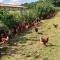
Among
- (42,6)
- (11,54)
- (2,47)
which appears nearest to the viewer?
(11,54)

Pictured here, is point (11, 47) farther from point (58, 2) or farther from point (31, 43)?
point (58, 2)

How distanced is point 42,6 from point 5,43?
16.5 meters

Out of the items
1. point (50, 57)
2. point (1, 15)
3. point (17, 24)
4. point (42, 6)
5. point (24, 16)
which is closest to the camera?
point (50, 57)

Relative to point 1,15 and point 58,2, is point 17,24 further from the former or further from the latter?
point 58,2

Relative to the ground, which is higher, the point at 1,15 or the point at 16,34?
the point at 1,15

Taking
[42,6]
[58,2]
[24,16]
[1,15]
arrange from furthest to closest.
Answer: [58,2]
[42,6]
[24,16]
[1,15]

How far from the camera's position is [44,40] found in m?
11.8

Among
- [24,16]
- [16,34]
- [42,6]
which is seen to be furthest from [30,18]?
[42,6]

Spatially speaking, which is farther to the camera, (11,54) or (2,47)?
(2,47)

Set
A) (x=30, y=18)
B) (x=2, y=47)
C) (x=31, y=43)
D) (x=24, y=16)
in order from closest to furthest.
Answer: (x=2, y=47), (x=31, y=43), (x=24, y=16), (x=30, y=18)

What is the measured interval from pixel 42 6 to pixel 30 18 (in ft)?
24.4

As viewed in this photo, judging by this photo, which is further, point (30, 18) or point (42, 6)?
point (42, 6)

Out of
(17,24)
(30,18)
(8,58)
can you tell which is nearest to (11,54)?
(8,58)

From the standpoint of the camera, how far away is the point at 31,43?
12469 millimetres
